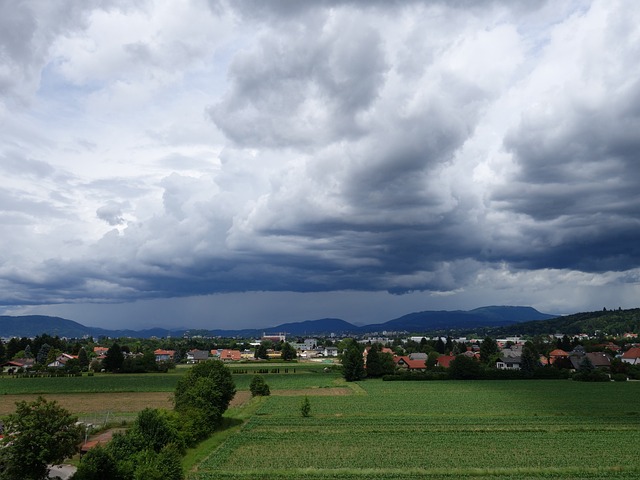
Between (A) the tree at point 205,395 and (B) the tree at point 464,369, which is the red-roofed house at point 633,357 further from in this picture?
(A) the tree at point 205,395

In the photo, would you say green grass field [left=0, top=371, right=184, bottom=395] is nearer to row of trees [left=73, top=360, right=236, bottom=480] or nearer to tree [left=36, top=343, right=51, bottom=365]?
row of trees [left=73, top=360, right=236, bottom=480]

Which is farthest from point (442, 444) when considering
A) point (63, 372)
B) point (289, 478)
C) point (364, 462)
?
point (63, 372)

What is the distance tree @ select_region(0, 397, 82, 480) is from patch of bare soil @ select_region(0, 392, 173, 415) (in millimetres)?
28226

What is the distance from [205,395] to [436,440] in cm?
1926

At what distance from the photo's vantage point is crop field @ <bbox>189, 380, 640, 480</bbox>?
30172 mm

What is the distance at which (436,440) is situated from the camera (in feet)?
126

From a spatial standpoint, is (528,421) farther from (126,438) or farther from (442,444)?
(126,438)

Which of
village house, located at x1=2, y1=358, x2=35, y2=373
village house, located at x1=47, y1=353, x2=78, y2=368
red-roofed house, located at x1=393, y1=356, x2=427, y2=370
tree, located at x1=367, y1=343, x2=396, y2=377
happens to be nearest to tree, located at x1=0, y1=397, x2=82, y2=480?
tree, located at x1=367, y1=343, x2=396, y2=377

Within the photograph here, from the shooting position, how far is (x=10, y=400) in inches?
2665

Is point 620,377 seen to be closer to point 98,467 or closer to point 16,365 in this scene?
point 98,467

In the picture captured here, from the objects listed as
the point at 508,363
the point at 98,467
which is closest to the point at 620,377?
the point at 508,363

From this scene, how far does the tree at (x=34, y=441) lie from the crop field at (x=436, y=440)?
747cm

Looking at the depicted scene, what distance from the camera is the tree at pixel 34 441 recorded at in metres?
25.2

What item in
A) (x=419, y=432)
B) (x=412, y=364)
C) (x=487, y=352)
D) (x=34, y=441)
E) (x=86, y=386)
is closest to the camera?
(x=34, y=441)
